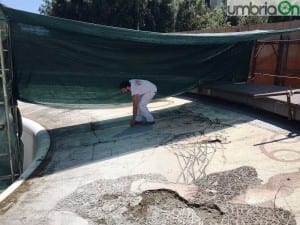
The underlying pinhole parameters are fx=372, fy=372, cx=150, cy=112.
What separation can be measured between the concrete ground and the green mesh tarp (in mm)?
932

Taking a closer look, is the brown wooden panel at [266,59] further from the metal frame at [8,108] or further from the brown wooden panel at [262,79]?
the metal frame at [8,108]

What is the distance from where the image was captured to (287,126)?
6949 millimetres

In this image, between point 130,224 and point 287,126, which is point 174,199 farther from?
point 287,126

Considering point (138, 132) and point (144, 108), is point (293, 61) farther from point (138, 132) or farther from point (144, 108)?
point (138, 132)

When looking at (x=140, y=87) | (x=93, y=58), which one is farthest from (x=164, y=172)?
(x=93, y=58)

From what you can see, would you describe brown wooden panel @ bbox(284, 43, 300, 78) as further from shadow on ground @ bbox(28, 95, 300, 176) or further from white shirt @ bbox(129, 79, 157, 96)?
white shirt @ bbox(129, 79, 157, 96)

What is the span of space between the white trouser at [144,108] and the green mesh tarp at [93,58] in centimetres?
73

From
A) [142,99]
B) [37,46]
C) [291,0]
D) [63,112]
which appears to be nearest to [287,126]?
[142,99]

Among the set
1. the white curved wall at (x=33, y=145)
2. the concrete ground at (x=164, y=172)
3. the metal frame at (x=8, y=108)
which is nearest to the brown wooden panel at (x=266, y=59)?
the concrete ground at (x=164, y=172)

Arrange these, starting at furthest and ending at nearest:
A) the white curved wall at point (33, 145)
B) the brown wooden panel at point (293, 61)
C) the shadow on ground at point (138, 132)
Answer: the brown wooden panel at point (293, 61) → the shadow on ground at point (138, 132) → the white curved wall at point (33, 145)

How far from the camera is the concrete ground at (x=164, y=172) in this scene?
13.3ft

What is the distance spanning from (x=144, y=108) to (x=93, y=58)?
1.45 meters

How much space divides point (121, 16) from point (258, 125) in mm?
18190

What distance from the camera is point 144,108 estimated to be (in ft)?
25.3
